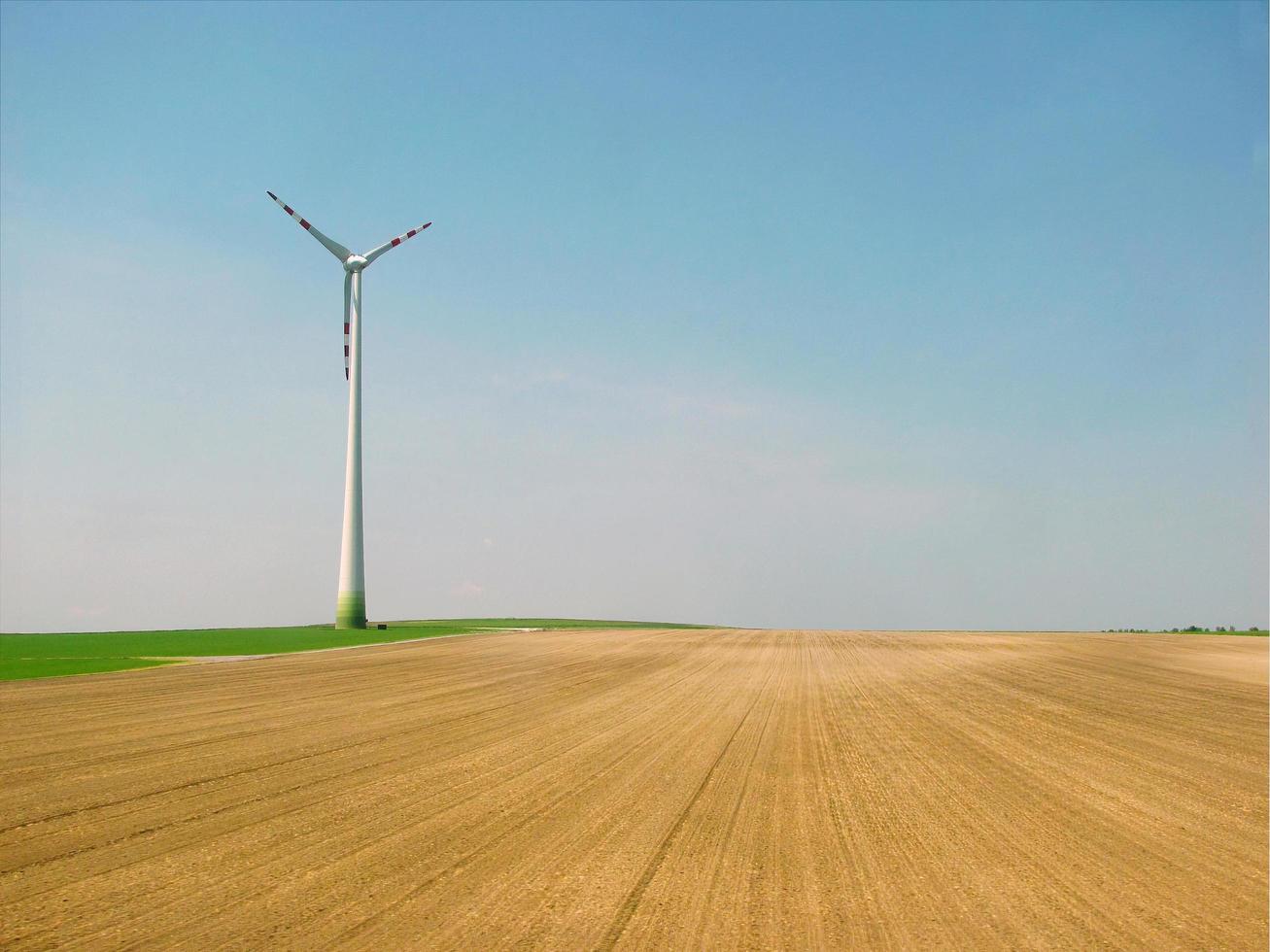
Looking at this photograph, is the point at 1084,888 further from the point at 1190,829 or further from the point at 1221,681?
the point at 1221,681

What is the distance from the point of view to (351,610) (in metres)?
55.6

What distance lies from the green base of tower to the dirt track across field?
36.7 metres

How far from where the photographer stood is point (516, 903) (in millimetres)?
6191

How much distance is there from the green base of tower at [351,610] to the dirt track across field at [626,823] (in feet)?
121

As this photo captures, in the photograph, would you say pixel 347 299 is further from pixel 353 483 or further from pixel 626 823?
pixel 626 823

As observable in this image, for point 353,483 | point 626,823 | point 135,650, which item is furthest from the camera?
point 353,483

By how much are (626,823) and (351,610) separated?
5023cm

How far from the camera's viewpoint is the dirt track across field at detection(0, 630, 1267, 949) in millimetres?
5941

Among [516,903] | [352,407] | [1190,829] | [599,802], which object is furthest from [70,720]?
[352,407]

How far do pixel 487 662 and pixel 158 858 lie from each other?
23197 mm

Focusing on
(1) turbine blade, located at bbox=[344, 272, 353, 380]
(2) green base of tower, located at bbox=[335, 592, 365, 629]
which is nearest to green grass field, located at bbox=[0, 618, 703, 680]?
(2) green base of tower, located at bbox=[335, 592, 365, 629]

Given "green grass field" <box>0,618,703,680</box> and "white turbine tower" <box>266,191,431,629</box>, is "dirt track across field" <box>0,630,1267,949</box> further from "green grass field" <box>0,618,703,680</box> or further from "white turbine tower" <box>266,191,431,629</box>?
"white turbine tower" <box>266,191,431,629</box>

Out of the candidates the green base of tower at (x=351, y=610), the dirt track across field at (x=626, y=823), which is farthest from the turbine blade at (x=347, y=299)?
the dirt track across field at (x=626, y=823)

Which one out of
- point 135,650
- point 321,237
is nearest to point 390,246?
point 321,237
